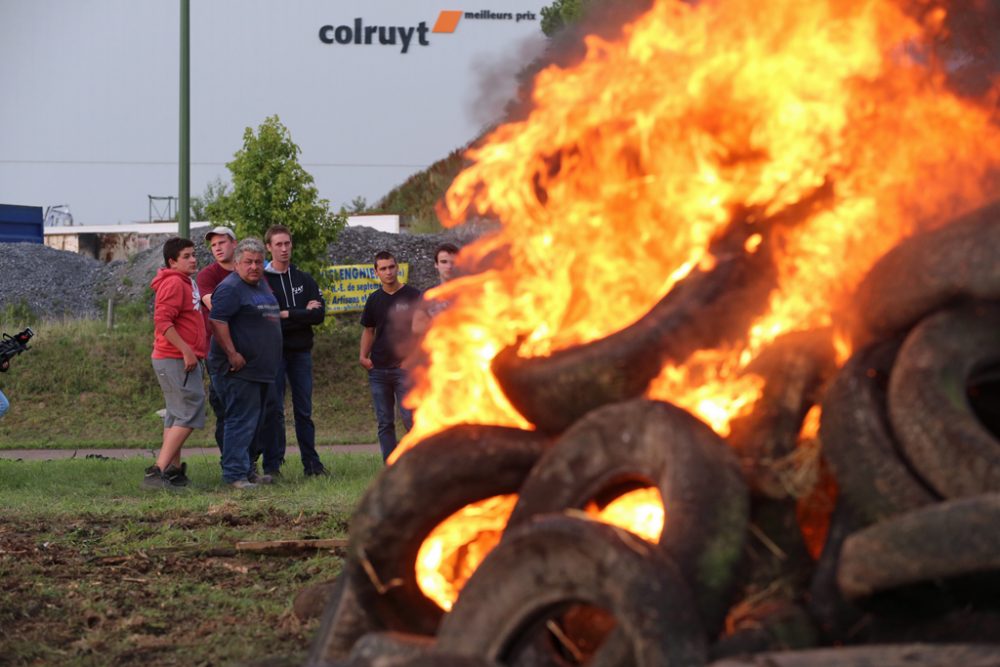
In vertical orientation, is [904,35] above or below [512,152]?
above

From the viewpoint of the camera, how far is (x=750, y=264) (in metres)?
5.18

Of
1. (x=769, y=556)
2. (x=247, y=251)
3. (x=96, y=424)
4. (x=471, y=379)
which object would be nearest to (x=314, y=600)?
(x=471, y=379)

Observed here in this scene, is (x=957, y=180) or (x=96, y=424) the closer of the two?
(x=957, y=180)

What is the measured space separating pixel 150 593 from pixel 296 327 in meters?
5.04

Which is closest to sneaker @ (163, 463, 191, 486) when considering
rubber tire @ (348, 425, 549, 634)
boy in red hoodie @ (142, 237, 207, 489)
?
boy in red hoodie @ (142, 237, 207, 489)

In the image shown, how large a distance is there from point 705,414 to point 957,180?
1671 mm

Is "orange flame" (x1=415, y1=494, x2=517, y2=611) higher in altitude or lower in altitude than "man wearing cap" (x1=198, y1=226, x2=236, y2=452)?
lower

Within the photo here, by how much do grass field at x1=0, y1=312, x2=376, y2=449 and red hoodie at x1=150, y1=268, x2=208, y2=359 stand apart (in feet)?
18.0

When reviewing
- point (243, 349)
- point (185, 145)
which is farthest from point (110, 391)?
point (243, 349)

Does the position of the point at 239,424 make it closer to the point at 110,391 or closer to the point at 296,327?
the point at 296,327

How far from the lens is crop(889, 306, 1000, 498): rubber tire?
414 cm

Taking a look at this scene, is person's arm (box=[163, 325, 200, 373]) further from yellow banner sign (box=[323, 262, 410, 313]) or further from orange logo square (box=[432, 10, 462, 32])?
orange logo square (box=[432, 10, 462, 32])

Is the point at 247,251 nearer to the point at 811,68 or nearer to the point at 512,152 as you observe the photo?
the point at 512,152

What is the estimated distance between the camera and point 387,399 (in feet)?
38.7
